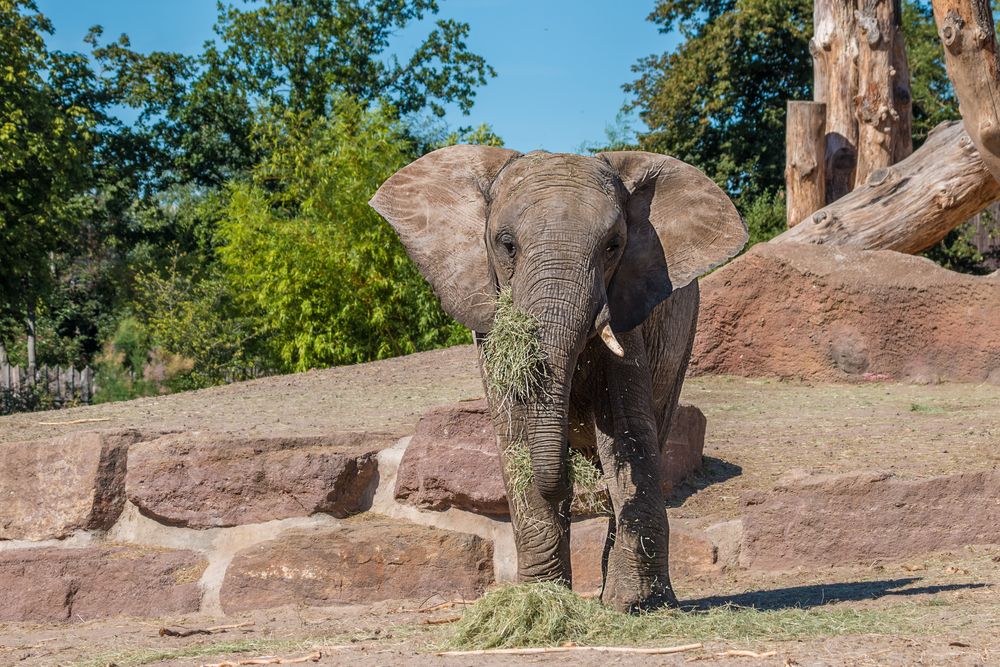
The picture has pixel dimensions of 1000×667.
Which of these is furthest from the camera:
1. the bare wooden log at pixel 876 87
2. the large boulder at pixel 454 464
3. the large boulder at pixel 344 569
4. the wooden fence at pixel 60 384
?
the wooden fence at pixel 60 384

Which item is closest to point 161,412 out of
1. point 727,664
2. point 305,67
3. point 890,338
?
point 727,664

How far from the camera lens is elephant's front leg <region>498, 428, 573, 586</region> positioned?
15.3 ft

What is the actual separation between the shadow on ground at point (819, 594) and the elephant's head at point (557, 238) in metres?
1.37

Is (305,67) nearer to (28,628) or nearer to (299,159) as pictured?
(299,159)

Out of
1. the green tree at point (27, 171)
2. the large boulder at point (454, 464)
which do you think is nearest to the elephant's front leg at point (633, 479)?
the large boulder at point (454, 464)

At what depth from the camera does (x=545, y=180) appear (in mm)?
4465

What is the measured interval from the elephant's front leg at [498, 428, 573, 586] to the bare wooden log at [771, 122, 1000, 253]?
303 inches

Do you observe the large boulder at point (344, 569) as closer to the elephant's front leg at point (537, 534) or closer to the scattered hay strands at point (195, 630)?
the scattered hay strands at point (195, 630)

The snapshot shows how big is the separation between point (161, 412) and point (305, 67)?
71.1 ft

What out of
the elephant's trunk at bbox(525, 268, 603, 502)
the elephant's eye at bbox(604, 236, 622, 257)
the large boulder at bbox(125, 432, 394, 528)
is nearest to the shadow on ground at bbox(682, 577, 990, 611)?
the elephant's trunk at bbox(525, 268, 603, 502)

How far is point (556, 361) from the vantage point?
4.12 m

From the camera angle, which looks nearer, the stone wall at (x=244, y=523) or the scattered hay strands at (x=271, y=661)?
the scattered hay strands at (x=271, y=661)

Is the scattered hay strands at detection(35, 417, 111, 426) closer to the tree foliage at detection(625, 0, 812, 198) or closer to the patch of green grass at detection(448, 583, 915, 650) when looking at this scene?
the patch of green grass at detection(448, 583, 915, 650)

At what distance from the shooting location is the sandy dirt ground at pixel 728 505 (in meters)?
4.05
